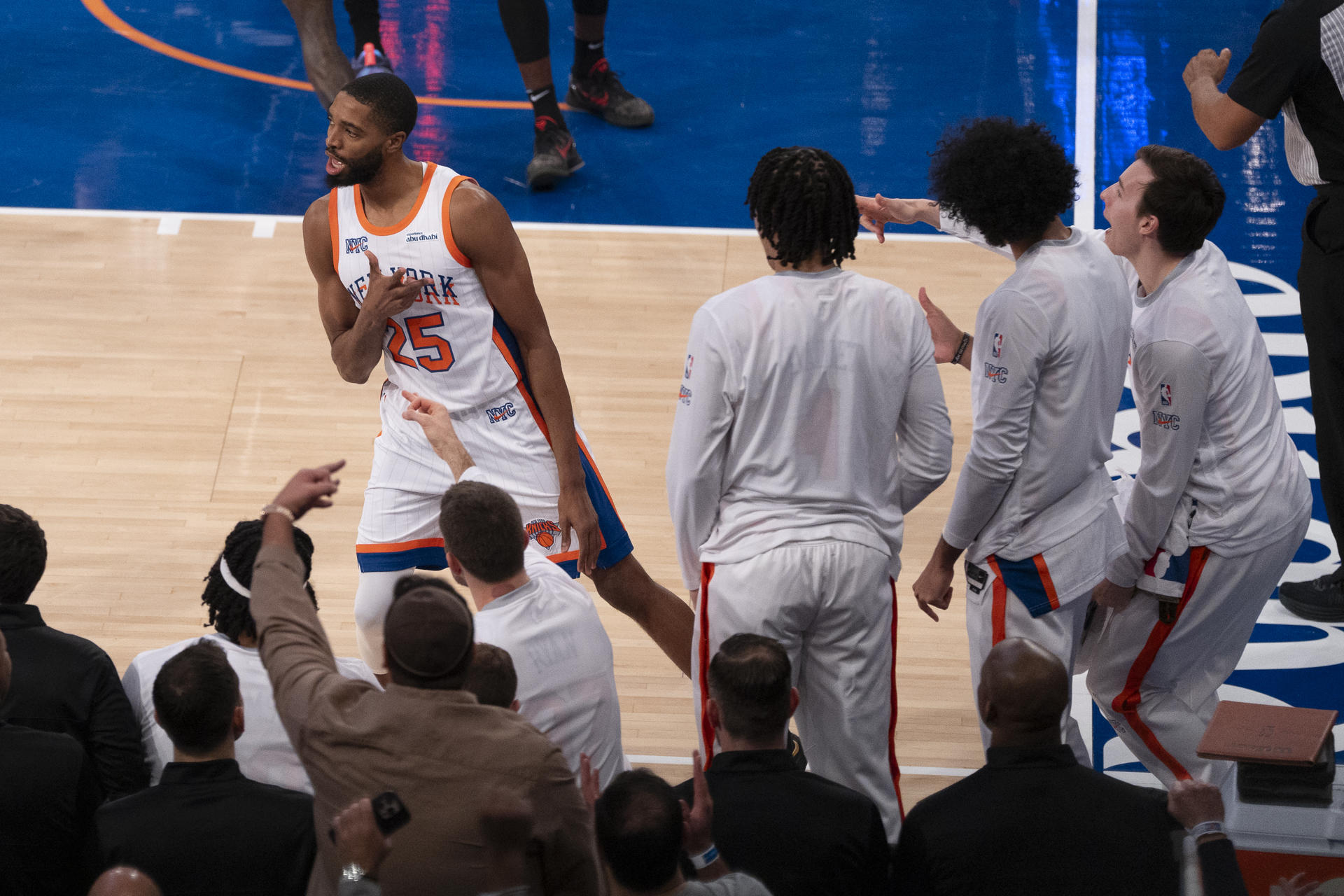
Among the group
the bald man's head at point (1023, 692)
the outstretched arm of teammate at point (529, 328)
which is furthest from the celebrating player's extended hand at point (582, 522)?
the bald man's head at point (1023, 692)

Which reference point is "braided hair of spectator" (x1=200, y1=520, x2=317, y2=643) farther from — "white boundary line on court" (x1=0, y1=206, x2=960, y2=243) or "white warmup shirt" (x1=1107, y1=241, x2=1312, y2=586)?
"white boundary line on court" (x1=0, y1=206, x2=960, y2=243)

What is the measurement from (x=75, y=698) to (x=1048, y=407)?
7.47ft

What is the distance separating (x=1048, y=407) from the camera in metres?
3.51

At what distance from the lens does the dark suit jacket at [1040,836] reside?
8.29 feet

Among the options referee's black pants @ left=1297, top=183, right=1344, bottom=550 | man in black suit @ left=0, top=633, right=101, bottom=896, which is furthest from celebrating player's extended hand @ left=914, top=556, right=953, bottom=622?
man in black suit @ left=0, top=633, right=101, bottom=896

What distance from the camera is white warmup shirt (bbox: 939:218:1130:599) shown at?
3422 millimetres

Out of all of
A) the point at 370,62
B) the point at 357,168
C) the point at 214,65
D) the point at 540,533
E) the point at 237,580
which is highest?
the point at 357,168

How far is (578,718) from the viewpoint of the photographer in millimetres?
3158

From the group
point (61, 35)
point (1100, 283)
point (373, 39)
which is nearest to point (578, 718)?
point (1100, 283)

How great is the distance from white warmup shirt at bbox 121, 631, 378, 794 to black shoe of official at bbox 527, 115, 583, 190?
465cm

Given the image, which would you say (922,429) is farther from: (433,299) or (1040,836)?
(433,299)

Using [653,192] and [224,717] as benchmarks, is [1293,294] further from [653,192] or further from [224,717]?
[224,717]

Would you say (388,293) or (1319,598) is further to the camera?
(1319,598)

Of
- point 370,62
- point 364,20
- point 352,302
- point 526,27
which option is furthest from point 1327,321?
point 364,20
